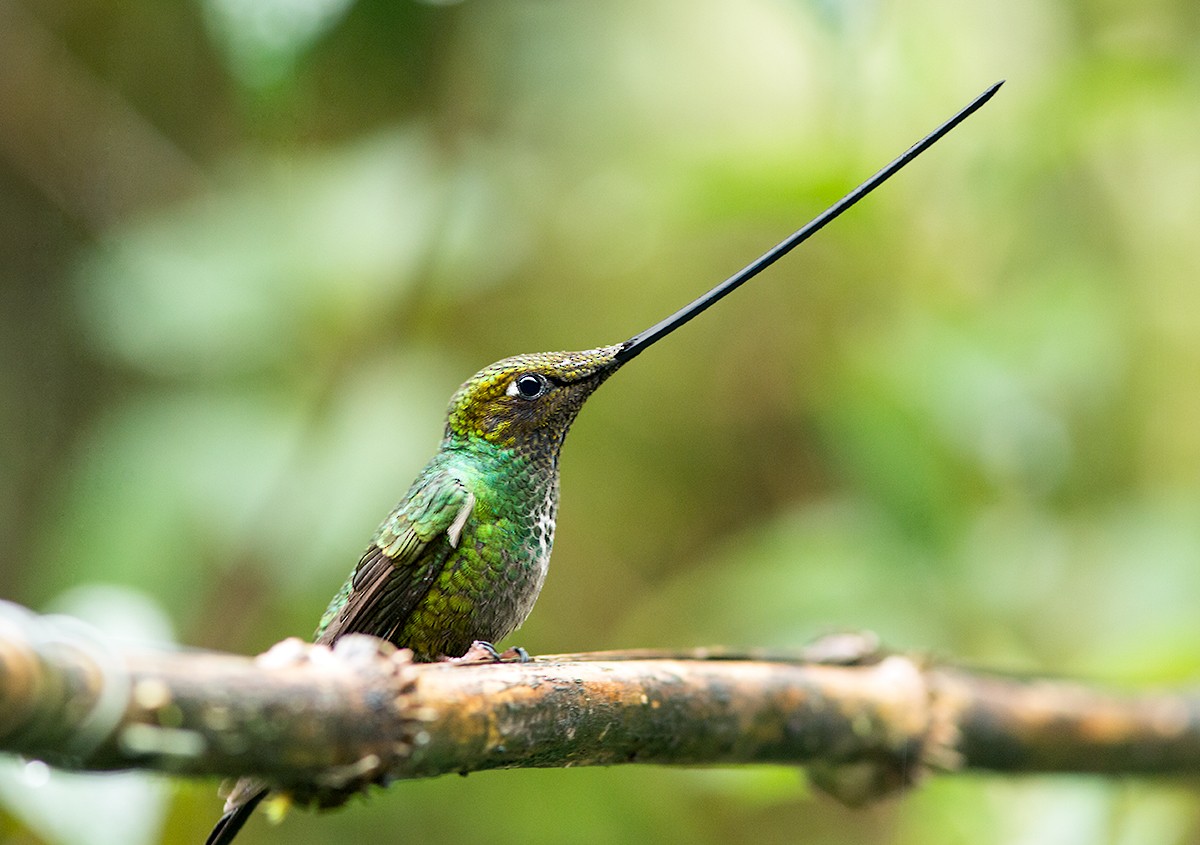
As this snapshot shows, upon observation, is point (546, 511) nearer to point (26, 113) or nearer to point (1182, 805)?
point (1182, 805)

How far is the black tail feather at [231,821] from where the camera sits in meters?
1.25

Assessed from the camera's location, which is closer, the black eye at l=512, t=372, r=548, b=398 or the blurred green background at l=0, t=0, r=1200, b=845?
the black eye at l=512, t=372, r=548, b=398

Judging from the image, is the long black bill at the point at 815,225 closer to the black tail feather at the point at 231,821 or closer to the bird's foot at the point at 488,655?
the bird's foot at the point at 488,655

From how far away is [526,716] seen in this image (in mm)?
1113

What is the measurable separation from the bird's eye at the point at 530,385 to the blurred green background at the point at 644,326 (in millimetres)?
650

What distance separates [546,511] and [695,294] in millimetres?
2071

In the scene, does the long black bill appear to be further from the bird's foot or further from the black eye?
the bird's foot

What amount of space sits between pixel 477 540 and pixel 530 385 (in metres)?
0.23

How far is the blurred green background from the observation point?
7.93 feet

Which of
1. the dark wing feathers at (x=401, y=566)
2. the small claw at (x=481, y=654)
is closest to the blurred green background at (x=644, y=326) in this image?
the dark wing feathers at (x=401, y=566)

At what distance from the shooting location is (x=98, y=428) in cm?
299

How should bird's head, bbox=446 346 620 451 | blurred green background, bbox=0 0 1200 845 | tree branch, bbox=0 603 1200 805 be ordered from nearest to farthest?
tree branch, bbox=0 603 1200 805
bird's head, bbox=446 346 620 451
blurred green background, bbox=0 0 1200 845

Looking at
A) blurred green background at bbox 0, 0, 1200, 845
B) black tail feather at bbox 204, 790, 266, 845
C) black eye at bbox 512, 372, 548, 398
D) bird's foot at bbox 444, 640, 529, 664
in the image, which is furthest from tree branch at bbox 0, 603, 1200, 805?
black eye at bbox 512, 372, 548, 398

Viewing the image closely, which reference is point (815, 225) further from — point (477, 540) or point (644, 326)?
point (644, 326)
